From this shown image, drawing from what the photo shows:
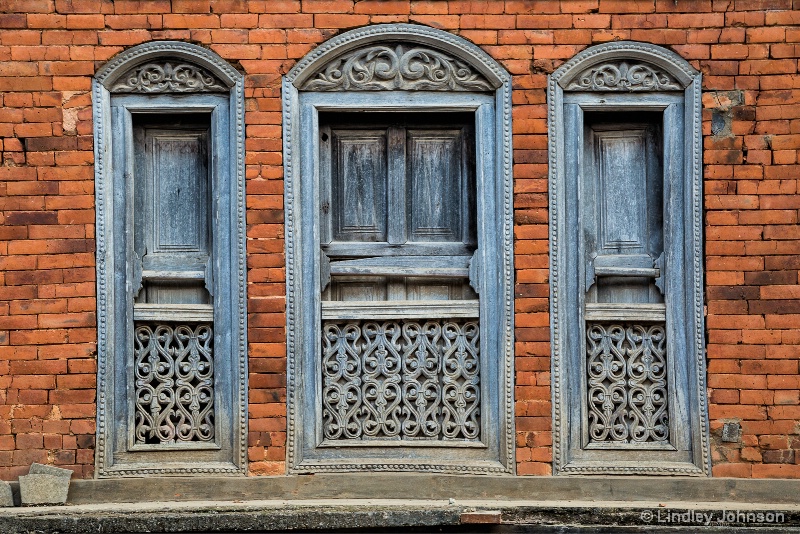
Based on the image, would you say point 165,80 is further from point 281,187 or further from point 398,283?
point 398,283

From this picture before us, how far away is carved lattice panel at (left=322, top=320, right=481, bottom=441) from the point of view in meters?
5.32

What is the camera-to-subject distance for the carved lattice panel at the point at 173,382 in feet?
17.4

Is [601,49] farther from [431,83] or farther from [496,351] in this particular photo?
[496,351]

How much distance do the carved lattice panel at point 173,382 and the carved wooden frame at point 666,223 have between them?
6.97 feet

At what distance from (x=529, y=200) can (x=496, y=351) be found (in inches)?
36.8

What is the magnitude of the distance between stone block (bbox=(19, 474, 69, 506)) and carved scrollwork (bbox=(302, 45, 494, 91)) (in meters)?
2.76

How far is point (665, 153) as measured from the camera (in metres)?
5.29

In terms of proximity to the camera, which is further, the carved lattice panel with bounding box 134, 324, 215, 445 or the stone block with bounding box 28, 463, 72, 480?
the carved lattice panel with bounding box 134, 324, 215, 445

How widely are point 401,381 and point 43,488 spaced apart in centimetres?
220

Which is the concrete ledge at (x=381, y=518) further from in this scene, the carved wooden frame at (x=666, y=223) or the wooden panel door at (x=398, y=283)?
the wooden panel door at (x=398, y=283)

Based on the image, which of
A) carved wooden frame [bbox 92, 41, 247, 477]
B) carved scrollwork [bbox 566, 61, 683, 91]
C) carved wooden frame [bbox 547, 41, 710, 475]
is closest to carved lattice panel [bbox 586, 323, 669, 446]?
carved wooden frame [bbox 547, 41, 710, 475]

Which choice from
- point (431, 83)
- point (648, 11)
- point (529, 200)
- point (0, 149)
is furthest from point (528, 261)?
point (0, 149)

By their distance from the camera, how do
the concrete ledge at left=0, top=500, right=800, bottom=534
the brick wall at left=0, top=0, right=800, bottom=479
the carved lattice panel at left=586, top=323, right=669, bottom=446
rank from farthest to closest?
the carved lattice panel at left=586, top=323, right=669, bottom=446 < the brick wall at left=0, top=0, right=800, bottom=479 < the concrete ledge at left=0, top=500, right=800, bottom=534

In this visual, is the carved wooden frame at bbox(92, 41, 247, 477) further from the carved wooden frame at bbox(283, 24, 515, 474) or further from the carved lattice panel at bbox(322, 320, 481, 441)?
the carved lattice panel at bbox(322, 320, 481, 441)
